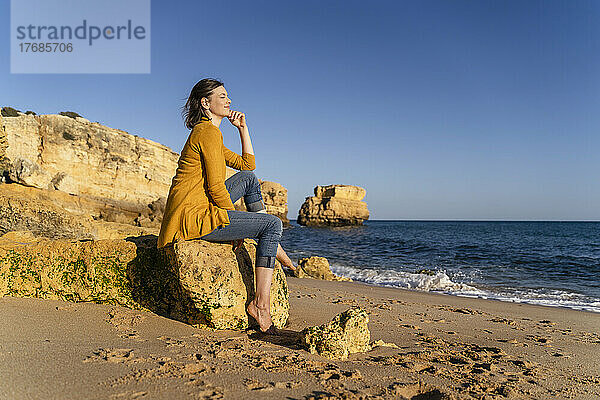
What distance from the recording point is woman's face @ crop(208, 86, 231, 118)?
11.0ft

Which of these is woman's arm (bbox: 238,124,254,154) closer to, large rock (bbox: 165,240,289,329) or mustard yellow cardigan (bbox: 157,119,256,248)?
mustard yellow cardigan (bbox: 157,119,256,248)

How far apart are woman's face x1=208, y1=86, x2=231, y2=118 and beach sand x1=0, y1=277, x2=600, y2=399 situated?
1.84 meters

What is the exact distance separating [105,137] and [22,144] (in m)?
5.87

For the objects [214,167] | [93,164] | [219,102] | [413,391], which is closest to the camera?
[413,391]

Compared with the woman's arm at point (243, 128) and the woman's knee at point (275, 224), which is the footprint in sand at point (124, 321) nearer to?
the woman's knee at point (275, 224)

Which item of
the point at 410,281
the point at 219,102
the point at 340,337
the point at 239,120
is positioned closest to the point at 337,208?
the point at 410,281

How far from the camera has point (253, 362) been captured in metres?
2.43

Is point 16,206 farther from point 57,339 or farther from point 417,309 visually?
point 417,309

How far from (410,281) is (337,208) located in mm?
57746

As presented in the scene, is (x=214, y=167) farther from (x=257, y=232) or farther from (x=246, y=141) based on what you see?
(x=246, y=141)

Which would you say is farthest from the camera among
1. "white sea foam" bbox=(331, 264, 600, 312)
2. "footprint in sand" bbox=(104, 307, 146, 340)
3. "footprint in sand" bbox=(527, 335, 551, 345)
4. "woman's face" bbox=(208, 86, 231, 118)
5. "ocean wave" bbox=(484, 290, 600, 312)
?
"white sea foam" bbox=(331, 264, 600, 312)

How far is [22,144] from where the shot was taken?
25.6 m

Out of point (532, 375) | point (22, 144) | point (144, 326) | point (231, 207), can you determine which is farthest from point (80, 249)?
point (22, 144)

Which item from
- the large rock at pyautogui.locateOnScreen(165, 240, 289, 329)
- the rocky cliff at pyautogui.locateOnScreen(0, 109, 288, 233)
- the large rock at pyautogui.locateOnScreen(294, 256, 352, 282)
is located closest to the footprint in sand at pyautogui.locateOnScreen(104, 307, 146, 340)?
the large rock at pyautogui.locateOnScreen(165, 240, 289, 329)
